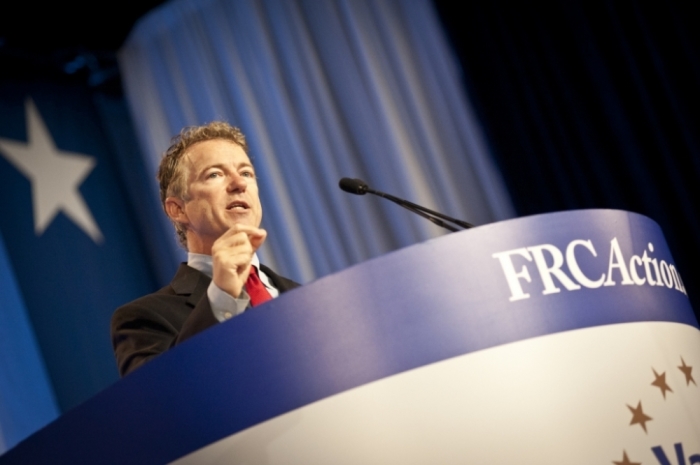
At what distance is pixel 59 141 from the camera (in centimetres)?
473

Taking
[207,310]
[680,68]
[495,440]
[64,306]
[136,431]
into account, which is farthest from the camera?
[64,306]

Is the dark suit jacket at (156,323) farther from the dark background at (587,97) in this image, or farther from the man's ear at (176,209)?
the dark background at (587,97)

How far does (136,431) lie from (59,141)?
359 cm

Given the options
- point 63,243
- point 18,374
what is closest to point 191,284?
point 18,374

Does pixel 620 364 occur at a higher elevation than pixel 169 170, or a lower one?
lower

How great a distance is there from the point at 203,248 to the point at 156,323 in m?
0.43

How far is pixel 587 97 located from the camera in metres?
→ 4.02

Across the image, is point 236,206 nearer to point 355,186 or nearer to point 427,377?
point 355,186

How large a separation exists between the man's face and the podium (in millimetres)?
800

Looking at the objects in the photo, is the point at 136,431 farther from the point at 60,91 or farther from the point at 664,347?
the point at 60,91

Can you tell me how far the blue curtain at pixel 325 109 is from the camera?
170 inches

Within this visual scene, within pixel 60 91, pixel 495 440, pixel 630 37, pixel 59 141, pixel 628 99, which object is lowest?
pixel 495 440

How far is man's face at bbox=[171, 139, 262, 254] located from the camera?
2.20m

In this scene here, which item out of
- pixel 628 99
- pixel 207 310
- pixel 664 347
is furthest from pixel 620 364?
pixel 628 99
